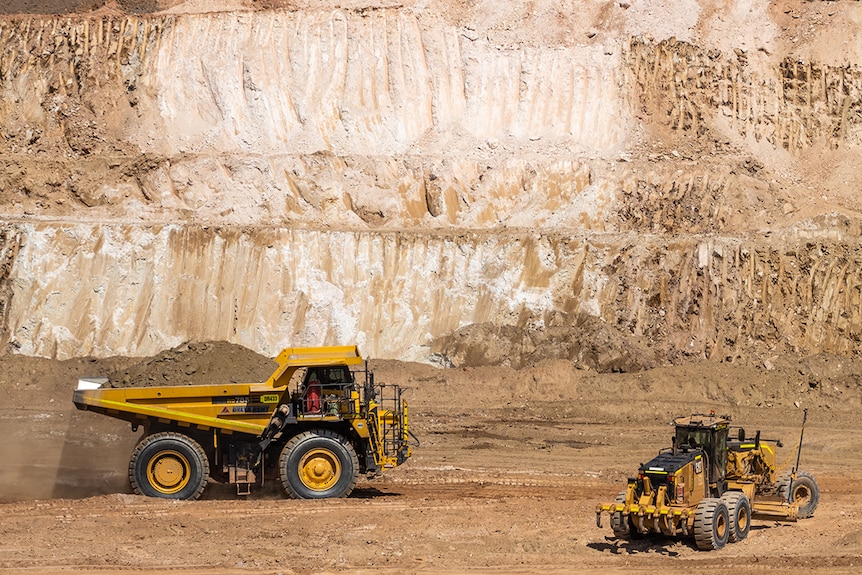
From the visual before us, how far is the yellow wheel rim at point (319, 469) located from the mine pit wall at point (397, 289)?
14.9 metres

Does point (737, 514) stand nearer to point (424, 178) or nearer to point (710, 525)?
point (710, 525)

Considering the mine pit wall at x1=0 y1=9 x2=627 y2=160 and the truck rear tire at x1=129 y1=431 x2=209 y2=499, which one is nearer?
the truck rear tire at x1=129 y1=431 x2=209 y2=499

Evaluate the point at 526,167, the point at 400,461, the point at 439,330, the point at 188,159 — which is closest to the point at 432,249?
the point at 439,330

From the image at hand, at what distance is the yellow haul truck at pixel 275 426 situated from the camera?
1778 cm

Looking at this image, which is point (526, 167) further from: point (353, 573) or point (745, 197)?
point (353, 573)

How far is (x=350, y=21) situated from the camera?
43.1m

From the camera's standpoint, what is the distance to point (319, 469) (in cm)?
1797

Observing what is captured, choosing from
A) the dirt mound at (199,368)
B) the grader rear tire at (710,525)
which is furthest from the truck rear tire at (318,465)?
the dirt mound at (199,368)

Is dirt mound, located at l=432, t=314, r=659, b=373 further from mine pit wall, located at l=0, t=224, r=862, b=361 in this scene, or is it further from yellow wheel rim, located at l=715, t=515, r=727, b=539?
yellow wheel rim, located at l=715, t=515, r=727, b=539

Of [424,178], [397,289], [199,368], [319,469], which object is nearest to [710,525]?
[319,469]

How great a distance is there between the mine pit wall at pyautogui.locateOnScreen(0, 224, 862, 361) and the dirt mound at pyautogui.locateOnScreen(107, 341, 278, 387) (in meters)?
3.86

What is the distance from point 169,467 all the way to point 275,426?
174 cm

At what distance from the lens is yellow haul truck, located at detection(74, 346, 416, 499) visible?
17.8 metres

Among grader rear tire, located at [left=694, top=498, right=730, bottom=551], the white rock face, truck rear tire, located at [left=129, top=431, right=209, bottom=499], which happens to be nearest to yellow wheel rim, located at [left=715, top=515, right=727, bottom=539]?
grader rear tire, located at [left=694, top=498, right=730, bottom=551]
